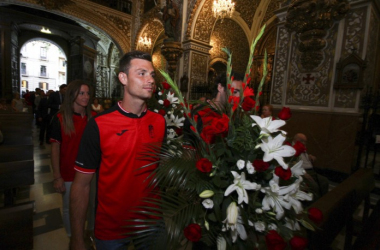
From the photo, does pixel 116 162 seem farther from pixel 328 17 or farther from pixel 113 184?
pixel 328 17

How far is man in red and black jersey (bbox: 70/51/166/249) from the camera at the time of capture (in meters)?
1.16

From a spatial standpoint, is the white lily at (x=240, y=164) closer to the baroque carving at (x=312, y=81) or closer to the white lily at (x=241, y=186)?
the white lily at (x=241, y=186)

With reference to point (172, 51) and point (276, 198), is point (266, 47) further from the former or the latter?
point (276, 198)

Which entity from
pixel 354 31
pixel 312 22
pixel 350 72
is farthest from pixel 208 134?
pixel 354 31

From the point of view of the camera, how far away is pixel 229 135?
0.89 metres

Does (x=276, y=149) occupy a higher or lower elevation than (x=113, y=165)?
higher

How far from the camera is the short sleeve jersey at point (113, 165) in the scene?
117cm

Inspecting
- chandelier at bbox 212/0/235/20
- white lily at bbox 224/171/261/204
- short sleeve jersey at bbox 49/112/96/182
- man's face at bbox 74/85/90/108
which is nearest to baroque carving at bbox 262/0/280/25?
chandelier at bbox 212/0/235/20

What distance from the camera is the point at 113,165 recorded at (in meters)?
1.19

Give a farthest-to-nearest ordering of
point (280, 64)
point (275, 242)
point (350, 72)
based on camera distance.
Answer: point (280, 64) → point (350, 72) → point (275, 242)

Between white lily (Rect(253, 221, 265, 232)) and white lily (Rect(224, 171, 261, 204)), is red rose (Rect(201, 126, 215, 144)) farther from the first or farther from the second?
white lily (Rect(253, 221, 265, 232))

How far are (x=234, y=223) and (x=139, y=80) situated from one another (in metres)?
0.95

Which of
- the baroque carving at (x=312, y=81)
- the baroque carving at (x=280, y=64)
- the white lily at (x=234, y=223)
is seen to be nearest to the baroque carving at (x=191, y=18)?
the baroque carving at (x=280, y=64)

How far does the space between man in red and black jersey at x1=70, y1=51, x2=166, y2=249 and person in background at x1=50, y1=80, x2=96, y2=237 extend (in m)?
0.98
